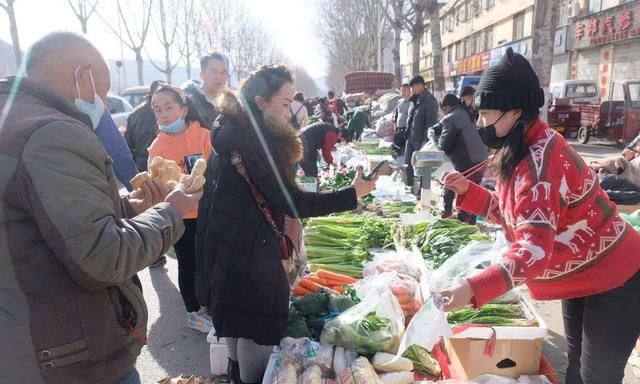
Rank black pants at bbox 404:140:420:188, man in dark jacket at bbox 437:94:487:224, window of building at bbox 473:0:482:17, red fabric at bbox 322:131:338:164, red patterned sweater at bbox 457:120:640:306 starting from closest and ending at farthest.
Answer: red patterned sweater at bbox 457:120:640:306 → red fabric at bbox 322:131:338:164 → man in dark jacket at bbox 437:94:487:224 → black pants at bbox 404:140:420:188 → window of building at bbox 473:0:482:17

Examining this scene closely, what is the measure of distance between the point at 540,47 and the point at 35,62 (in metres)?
6.56

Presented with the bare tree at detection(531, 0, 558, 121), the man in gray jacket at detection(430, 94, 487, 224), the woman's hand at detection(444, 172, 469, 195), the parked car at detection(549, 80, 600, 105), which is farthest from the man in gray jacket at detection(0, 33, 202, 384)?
the parked car at detection(549, 80, 600, 105)

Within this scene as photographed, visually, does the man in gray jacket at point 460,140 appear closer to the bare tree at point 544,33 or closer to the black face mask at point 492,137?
the bare tree at point 544,33

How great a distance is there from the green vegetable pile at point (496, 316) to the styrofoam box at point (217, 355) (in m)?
1.52

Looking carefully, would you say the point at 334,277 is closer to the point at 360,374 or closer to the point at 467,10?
the point at 360,374

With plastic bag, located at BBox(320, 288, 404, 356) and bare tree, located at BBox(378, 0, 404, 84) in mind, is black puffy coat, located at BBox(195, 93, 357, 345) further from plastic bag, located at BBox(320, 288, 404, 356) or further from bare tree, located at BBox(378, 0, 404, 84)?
bare tree, located at BBox(378, 0, 404, 84)

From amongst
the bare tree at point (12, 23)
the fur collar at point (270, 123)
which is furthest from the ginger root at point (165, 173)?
the bare tree at point (12, 23)

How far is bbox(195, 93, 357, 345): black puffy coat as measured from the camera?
208 centimetres

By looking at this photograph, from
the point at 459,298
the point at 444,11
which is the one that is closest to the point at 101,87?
the point at 459,298

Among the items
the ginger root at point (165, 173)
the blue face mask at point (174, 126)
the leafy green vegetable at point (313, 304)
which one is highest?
the blue face mask at point (174, 126)

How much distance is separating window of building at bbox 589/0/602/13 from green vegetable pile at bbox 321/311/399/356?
73.3 ft

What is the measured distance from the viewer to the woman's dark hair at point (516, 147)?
5.76ft

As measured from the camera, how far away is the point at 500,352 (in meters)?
2.57

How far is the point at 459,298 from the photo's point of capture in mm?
1626
